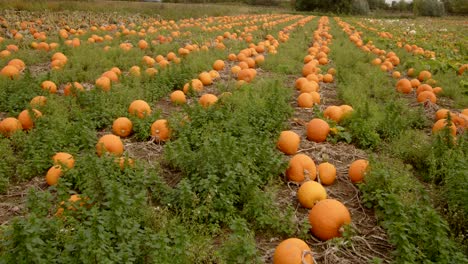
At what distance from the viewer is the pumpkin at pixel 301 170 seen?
526 centimetres

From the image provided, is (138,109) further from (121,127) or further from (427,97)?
(427,97)

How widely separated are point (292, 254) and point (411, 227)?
1148mm

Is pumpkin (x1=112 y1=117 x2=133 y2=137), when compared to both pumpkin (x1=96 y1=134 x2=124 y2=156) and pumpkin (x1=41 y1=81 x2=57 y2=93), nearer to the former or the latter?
pumpkin (x1=96 y1=134 x2=124 y2=156)

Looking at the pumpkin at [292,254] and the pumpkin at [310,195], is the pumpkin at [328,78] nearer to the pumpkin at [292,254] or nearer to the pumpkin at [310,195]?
the pumpkin at [310,195]

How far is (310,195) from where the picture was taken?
477cm

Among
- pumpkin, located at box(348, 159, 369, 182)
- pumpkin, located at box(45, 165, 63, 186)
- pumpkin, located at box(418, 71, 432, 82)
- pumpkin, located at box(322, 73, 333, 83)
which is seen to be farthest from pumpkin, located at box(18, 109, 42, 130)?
pumpkin, located at box(418, 71, 432, 82)

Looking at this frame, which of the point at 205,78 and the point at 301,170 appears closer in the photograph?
the point at 301,170

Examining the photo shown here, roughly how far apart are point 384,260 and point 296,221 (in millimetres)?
977

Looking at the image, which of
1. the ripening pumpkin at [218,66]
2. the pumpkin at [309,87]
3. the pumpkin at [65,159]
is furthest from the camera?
the ripening pumpkin at [218,66]

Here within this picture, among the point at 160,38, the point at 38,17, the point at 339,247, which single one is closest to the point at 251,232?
the point at 339,247

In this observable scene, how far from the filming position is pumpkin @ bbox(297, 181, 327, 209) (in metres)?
4.77

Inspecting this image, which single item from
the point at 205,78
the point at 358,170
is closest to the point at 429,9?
the point at 205,78

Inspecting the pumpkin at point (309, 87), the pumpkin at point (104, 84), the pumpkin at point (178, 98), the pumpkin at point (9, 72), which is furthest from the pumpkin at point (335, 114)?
the pumpkin at point (9, 72)

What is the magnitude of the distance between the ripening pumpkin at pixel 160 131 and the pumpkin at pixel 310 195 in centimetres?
244
